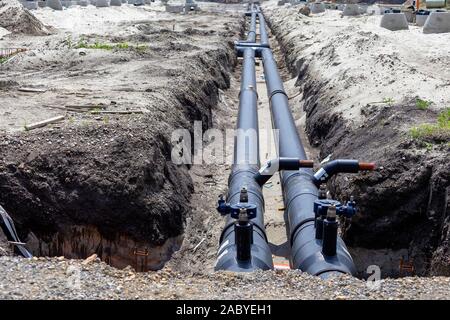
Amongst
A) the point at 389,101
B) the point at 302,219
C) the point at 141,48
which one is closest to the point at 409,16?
the point at 141,48

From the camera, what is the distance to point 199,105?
15.6 m

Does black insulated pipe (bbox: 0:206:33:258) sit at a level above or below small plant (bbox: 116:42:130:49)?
below

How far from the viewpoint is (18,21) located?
99.5 feet

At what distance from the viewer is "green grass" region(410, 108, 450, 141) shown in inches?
395

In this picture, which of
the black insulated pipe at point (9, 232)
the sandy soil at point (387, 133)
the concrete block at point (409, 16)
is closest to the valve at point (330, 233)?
the sandy soil at point (387, 133)

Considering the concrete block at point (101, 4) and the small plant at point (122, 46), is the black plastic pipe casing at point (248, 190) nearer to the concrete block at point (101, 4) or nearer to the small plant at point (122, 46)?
the small plant at point (122, 46)

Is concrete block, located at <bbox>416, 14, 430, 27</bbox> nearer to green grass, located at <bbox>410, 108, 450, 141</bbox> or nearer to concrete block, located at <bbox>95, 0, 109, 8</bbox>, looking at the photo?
green grass, located at <bbox>410, 108, 450, 141</bbox>

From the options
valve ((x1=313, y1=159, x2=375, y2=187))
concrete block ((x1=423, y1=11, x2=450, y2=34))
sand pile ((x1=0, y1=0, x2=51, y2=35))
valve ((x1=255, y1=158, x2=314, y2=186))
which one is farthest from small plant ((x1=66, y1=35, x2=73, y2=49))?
valve ((x1=313, y1=159, x2=375, y2=187))

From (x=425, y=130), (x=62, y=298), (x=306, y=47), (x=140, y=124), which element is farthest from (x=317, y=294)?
(x=306, y=47)

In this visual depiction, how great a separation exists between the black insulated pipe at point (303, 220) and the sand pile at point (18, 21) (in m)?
20.1

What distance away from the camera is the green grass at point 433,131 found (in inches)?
395

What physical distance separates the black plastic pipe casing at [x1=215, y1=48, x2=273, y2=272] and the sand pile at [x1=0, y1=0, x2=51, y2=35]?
16.4m

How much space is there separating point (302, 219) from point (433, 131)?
3299 mm
